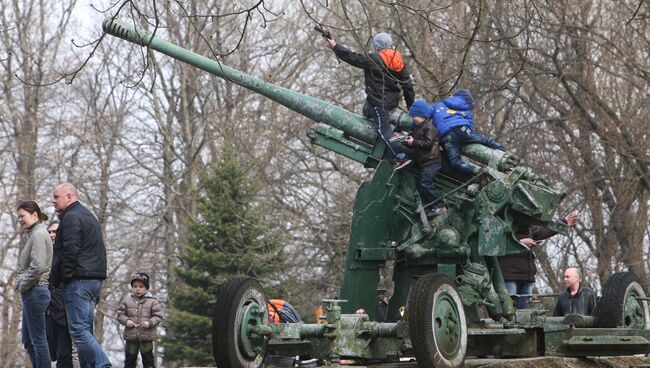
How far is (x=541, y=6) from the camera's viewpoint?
2311cm

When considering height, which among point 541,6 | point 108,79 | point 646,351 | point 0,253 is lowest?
point 646,351

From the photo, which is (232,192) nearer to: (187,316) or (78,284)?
(187,316)

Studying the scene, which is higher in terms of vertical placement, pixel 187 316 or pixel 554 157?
pixel 554 157

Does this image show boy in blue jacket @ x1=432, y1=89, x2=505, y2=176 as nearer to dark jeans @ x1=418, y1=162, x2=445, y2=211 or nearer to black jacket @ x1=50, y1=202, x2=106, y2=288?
dark jeans @ x1=418, y1=162, x2=445, y2=211

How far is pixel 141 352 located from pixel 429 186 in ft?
12.2

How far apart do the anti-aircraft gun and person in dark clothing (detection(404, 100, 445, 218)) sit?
3.8 inches

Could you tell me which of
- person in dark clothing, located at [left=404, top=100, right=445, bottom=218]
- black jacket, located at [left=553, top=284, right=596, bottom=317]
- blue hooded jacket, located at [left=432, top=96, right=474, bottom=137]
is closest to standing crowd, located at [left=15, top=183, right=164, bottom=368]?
person in dark clothing, located at [left=404, top=100, right=445, bottom=218]

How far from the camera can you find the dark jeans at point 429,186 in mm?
11844

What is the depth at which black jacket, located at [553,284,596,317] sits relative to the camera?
44.5ft

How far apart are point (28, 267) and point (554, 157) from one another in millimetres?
15387

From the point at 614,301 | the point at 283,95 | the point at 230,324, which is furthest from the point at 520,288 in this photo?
the point at 230,324

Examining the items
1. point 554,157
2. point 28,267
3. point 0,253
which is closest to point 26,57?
point 0,253

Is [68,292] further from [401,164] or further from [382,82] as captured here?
[382,82]

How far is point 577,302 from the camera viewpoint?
45.1 feet
